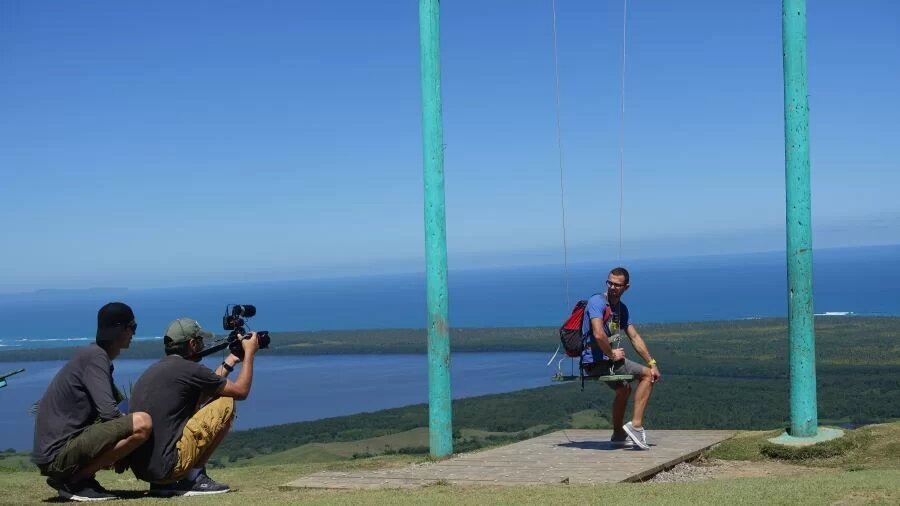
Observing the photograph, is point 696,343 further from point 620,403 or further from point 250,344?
point 250,344

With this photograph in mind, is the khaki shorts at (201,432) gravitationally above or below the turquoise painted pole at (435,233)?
below

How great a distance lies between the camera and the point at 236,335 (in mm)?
8828

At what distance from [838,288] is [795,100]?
135569 mm

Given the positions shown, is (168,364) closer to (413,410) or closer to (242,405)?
(413,410)

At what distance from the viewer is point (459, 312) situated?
144 m

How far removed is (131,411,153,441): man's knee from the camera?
8117 mm

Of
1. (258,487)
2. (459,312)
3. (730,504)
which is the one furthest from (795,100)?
(459,312)

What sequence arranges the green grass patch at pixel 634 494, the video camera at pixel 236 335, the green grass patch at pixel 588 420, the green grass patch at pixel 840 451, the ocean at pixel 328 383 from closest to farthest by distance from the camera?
the green grass patch at pixel 634 494
the video camera at pixel 236 335
the green grass patch at pixel 840 451
the green grass patch at pixel 588 420
the ocean at pixel 328 383

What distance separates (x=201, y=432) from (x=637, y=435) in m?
4.67

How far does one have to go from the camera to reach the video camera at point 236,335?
8.77 meters

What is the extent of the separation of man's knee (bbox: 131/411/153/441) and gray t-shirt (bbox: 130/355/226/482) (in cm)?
12

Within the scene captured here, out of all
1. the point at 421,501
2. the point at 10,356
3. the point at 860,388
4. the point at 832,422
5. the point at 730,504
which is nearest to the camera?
the point at 730,504

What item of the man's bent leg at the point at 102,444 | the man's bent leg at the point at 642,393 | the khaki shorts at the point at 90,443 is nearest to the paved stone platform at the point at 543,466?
the man's bent leg at the point at 642,393

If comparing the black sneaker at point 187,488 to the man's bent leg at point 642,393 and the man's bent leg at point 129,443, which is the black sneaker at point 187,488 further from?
the man's bent leg at point 642,393
